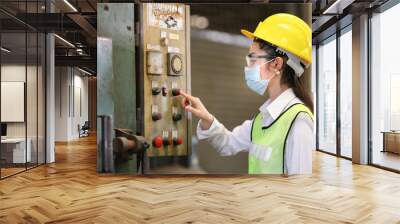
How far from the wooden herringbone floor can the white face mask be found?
4.51 feet

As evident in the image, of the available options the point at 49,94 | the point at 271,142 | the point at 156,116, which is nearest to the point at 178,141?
the point at 156,116

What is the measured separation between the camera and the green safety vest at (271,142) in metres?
5.31

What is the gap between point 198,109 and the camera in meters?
5.46

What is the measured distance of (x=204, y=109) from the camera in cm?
548

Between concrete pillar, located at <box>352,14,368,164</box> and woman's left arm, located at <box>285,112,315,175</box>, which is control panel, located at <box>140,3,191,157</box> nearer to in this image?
woman's left arm, located at <box>285,112,315,175</box>

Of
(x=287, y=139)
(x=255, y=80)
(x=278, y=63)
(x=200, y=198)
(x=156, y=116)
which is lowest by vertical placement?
(x=200, y=198)

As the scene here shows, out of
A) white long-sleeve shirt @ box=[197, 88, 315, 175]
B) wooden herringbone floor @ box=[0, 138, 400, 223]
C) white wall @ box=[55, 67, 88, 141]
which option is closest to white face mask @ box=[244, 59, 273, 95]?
white long-sleeve shirt @ box=[197, 88, 315, 175]

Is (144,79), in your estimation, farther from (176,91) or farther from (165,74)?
(176,91)

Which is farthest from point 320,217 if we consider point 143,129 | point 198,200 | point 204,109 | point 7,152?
point 7,152

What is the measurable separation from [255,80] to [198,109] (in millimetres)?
926

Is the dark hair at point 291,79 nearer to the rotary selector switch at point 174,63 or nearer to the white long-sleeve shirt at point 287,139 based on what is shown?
the white long-sleeve shirt at point 287,139

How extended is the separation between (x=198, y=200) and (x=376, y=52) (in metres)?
5.21

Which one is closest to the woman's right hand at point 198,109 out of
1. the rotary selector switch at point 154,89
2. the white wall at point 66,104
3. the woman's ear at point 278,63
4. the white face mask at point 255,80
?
the rotary selector switch at point 154,89

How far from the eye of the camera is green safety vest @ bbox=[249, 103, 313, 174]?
531 centimetres
